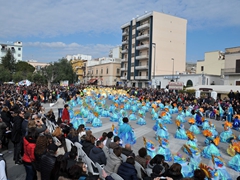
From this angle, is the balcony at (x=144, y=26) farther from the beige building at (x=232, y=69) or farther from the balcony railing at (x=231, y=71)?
the balcony railing at (x=231, y=71)

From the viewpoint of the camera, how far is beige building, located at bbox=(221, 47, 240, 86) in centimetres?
3572

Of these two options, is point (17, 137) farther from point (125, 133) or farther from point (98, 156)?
point (125, 133)

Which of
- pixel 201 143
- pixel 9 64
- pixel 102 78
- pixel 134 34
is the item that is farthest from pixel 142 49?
pixel 201 143

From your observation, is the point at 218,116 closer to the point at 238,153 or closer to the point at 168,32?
the point at 238,153

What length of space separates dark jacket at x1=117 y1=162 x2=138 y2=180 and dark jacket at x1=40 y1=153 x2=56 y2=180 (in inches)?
54.4

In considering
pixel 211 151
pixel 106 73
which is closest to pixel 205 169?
pixel 211 151

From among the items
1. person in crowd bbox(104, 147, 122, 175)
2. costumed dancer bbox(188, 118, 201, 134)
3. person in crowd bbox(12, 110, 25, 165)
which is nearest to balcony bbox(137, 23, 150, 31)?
costumed dancer bbox(188, 118, 201, 134)

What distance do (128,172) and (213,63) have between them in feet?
150

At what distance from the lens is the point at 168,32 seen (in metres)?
55.3

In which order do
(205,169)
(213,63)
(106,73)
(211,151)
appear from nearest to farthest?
(205,169) → (211,151) → (213,63) → (106,73)

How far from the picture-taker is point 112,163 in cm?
517

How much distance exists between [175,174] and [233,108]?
618 inches

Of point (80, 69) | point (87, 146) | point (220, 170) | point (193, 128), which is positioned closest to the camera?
point (87, 146)

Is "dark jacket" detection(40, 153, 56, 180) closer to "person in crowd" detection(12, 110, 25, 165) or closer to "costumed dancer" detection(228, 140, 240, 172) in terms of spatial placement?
"person in crowd" detection(12, 110, 25, 165)
